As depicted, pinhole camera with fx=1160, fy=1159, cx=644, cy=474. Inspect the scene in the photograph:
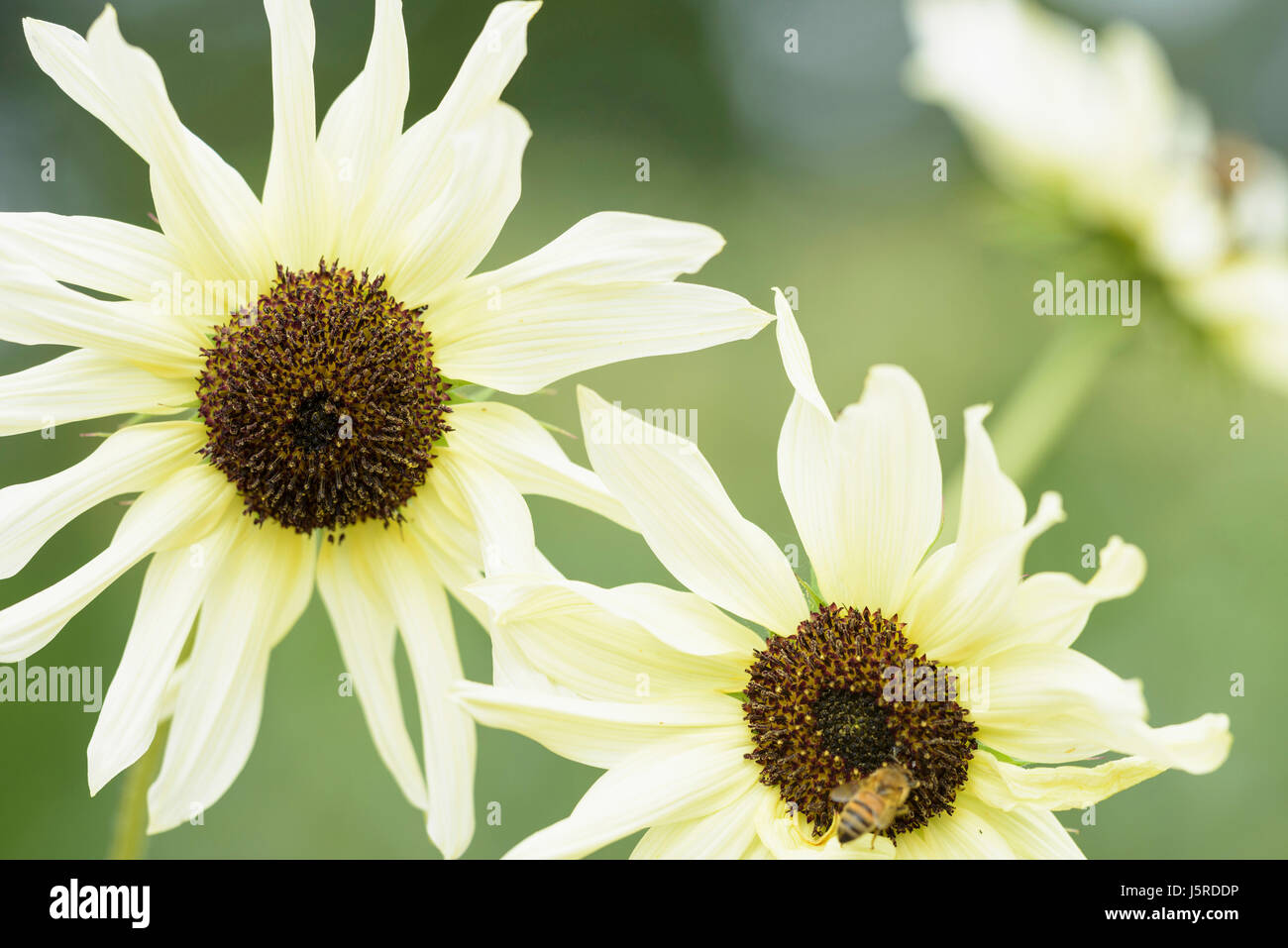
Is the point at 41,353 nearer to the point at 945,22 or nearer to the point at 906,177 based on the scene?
the point at 945,22

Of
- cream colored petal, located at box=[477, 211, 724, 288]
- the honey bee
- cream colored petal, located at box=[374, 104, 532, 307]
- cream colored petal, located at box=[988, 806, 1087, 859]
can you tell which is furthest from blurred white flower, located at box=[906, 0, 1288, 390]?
the honey bee

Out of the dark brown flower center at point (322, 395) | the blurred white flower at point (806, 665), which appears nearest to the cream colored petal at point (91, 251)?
the dark brown flower center at point (322, 395)

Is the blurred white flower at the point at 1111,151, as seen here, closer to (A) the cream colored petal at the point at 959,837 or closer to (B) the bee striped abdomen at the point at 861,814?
(A) the cream colored petal at the point at 959,837

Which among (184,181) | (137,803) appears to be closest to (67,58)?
(184,181)

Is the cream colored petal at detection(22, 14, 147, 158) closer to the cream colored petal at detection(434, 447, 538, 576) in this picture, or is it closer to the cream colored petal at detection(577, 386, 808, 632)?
the cream colored petal at detection(434, 447, 538, 576)
